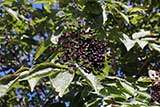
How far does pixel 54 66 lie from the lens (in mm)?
1873

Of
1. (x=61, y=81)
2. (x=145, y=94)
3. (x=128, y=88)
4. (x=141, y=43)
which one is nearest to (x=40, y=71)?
(x=61, y=81)

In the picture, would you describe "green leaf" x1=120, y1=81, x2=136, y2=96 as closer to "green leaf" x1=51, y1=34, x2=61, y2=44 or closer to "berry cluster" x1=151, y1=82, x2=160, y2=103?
"berry cluster" x1=151, y1=82, x2=160, y2=103

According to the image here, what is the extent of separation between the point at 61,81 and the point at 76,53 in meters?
0.50

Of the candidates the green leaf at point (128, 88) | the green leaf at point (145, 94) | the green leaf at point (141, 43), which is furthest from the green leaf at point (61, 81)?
the green leaf at point (141, 43)

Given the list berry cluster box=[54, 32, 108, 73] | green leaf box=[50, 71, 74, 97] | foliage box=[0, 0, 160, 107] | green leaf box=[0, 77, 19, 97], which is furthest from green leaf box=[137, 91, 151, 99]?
green leaf box=[0, 77, 19, 97]

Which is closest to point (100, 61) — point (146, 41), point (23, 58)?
point (146, 41)

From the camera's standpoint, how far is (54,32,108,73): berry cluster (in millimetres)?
2229

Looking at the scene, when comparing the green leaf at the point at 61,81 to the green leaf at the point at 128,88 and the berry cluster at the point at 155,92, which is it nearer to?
the green leaf at the point at 128,88

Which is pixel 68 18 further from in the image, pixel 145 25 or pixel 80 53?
pixel 145 25

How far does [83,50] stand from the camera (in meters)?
2.25

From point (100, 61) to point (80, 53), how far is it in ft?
0.34

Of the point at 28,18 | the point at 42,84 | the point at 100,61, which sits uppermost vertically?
the point at 28,18

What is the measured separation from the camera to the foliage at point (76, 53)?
191 cm

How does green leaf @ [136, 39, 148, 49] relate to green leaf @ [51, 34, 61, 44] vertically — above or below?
below
